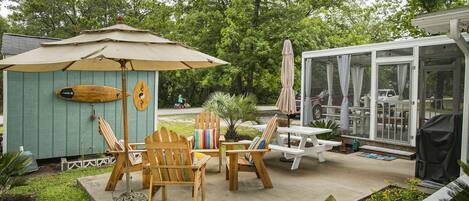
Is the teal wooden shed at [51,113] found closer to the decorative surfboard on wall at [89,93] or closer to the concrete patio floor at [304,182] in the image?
the decorative surfboard on wall at [89,93]

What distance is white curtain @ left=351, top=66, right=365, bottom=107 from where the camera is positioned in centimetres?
819

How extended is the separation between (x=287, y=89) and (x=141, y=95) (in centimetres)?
316

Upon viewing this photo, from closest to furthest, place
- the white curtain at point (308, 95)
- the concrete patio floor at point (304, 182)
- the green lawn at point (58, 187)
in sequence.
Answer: the concrete patio floor at point (304, 182) → the green lawn at point (58, 187) → the white curtain at point (308, 95)

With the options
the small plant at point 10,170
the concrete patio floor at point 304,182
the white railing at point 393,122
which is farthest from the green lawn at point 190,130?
the small plant at point 10,170

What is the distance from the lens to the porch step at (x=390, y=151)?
22.4ft

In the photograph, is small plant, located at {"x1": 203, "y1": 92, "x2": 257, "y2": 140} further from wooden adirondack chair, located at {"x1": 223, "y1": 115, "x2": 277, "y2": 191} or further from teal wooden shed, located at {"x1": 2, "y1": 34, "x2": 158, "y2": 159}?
wooden adirondack chair, located at {"x1": 223, "y1": 115, "x2": 277, "y2": 191}

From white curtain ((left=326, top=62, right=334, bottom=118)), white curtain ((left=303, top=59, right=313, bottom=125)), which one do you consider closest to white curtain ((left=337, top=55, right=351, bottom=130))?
white curtain ((left=326, top=62, right=334, bottom=118))

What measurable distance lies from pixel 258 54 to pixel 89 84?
784 cm

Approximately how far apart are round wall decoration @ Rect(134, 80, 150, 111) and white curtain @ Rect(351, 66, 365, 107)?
4.93 meters

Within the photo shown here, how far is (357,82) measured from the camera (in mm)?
8234

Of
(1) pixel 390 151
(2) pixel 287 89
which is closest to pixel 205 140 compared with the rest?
(2) pixel 287 89

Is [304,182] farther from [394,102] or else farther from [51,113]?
[51,113]

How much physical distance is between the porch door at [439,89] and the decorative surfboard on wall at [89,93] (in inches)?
255

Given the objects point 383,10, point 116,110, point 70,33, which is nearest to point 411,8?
point 383,10
